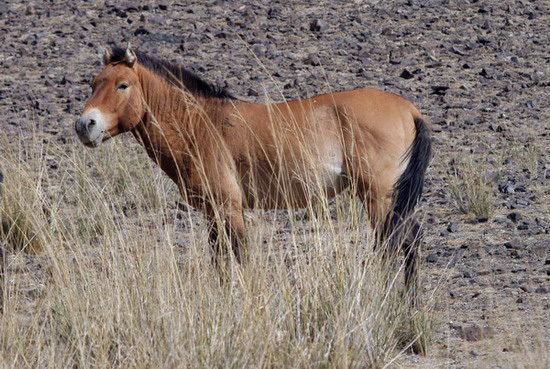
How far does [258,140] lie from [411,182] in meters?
0.98

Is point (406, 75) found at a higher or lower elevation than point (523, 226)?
higher

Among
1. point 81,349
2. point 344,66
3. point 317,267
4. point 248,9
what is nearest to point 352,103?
point 317,267

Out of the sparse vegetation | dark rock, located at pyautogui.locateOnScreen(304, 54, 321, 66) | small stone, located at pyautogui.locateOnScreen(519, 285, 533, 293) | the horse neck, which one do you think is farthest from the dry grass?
dark rock, located at pyautogui.locateOnScreen(304, 54, 321, 66)

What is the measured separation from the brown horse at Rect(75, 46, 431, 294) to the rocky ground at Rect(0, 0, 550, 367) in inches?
28.0

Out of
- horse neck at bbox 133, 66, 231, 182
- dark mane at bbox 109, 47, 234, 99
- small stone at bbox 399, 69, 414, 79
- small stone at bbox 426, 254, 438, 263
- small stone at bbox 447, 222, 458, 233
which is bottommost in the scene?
small stone at bbox 447, 222, 458, 233

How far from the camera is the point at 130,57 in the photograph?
6500 millimetres

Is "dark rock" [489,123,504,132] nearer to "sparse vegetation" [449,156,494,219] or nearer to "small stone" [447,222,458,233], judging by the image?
"sparse vegetation" [449,156,494,219]

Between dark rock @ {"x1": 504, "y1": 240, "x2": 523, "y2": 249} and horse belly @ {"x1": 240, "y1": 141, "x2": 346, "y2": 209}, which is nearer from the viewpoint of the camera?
horse belly @ {"x1": 240, "y1": 141, "x2": 346, "y2": 209}

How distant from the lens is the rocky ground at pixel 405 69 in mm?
7484

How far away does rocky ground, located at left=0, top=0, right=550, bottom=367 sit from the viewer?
748cm

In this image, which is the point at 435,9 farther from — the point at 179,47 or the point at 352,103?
the point at 352,103

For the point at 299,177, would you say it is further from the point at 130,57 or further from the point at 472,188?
the point at 472,188

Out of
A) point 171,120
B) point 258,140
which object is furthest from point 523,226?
point 171,120

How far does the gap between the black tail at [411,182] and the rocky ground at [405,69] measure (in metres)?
0.48
